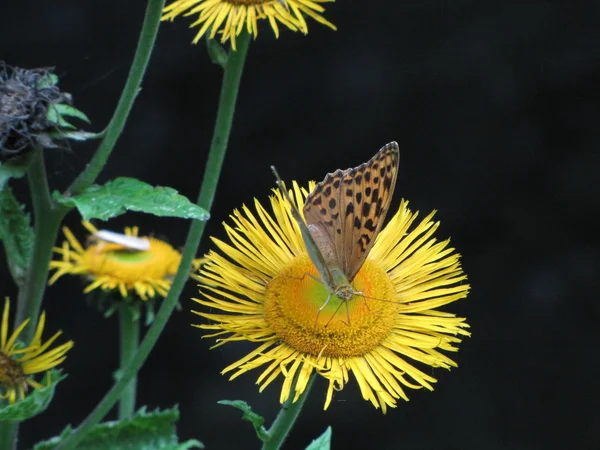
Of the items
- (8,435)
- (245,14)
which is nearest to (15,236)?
(8,435)

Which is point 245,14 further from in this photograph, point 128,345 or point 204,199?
point 128,345

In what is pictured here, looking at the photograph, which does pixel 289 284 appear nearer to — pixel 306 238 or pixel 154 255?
pixel 306 238

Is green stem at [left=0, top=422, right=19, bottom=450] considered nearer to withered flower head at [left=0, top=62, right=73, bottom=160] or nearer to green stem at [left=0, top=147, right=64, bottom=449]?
green stem at [left=0, top=147, right=64, bottom=449]

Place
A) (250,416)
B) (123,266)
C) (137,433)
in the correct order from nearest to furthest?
(250,416), (137,433), (123,266)

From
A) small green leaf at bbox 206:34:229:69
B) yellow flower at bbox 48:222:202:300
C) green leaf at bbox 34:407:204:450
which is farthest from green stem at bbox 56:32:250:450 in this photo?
yellow flower at bbox 48:222:202:300

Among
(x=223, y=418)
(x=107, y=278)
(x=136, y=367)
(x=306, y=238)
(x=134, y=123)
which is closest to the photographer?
(x=306, y=238)

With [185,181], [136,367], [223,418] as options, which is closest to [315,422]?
[223,418]
